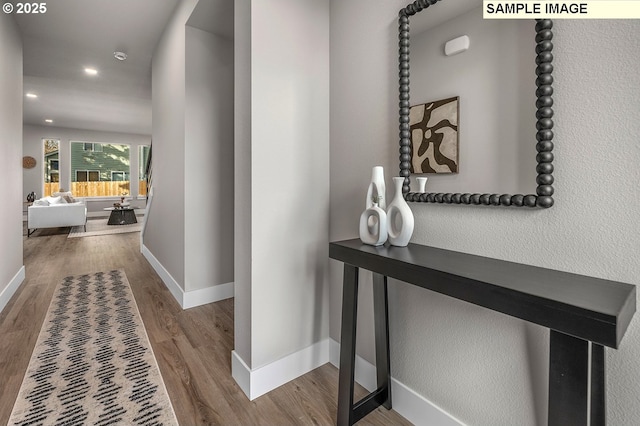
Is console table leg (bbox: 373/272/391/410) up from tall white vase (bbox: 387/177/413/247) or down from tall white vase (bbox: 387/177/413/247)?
down

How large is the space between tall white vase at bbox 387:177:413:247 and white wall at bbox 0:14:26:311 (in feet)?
10.7

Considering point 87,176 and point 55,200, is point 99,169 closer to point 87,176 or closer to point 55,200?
point 87,176

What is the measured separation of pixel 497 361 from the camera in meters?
1.12

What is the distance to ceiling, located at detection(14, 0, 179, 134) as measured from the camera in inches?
115

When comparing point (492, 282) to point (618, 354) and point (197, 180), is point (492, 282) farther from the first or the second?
point (197, 180)

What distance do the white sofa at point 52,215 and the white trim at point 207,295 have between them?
5.33 m

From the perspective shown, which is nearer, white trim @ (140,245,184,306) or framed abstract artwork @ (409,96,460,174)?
framed abstract artwork @ (409,96,460,174)

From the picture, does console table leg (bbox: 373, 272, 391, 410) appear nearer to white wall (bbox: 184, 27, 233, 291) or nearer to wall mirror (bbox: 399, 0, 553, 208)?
wall mirror (bbox: 399, 0, 553, 208)

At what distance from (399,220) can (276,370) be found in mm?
1039

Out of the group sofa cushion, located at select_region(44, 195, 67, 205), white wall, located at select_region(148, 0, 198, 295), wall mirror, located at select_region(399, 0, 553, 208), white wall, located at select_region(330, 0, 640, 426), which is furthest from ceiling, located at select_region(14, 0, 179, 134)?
wall mirror, located at select_region(399, 0, 553, 208)

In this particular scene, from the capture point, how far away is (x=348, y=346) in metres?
1.30

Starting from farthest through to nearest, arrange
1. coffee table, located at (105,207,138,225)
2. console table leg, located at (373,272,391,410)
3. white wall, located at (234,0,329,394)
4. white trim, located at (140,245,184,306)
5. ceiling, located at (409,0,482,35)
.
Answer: coffee table, located at (105,207,138,225) → white trim, located at (140,245,184,306) → white wall, located at (234,0,329,394) → console table leg, located at (373,272,391,410) → ceiling, located at (409,0,482,35)

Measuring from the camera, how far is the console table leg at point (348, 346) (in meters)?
1.30

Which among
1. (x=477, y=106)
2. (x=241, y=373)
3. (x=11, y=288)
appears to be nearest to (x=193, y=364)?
(x=241, y=373)
